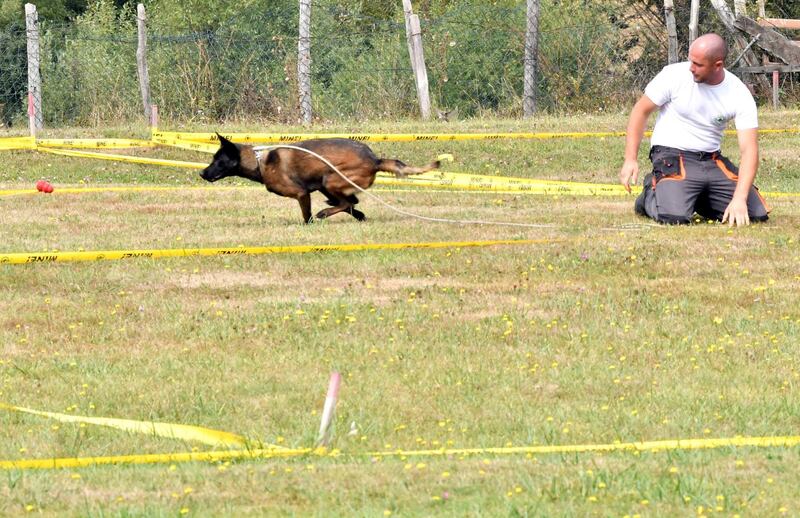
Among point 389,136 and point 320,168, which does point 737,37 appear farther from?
point 320,168

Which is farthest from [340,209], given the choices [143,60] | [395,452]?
[143,60]

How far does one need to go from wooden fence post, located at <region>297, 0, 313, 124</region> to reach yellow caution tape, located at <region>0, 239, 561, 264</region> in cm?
1091

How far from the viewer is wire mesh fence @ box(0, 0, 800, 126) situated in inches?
931

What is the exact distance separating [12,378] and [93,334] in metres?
1.04

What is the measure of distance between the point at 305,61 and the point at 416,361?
582 inches

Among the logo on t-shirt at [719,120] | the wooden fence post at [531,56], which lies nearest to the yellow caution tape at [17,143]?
the wooden fence post at [531,56]

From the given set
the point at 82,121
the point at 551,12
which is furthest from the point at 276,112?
the point at 551,12

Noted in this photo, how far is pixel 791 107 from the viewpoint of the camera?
76.4 feet

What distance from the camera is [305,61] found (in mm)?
21594

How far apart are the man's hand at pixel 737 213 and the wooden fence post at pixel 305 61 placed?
36.5 feet

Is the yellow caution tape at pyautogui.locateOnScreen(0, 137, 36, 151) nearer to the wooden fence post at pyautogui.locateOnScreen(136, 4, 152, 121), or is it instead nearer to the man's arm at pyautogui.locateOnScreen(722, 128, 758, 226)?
the wooden fence post at pyautogui.locateOnScreen(136, 4, 152, 121)

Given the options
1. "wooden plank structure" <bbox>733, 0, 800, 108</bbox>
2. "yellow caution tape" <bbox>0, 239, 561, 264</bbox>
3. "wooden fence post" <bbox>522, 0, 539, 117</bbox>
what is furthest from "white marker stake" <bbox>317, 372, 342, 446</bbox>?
"wooden plank structure" <bbox>733, 0, 800, 108</bbox>

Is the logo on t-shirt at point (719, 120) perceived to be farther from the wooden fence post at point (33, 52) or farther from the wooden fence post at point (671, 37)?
the wooden fence post at point (33, 52)

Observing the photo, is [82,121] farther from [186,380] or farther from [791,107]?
[186,380]
